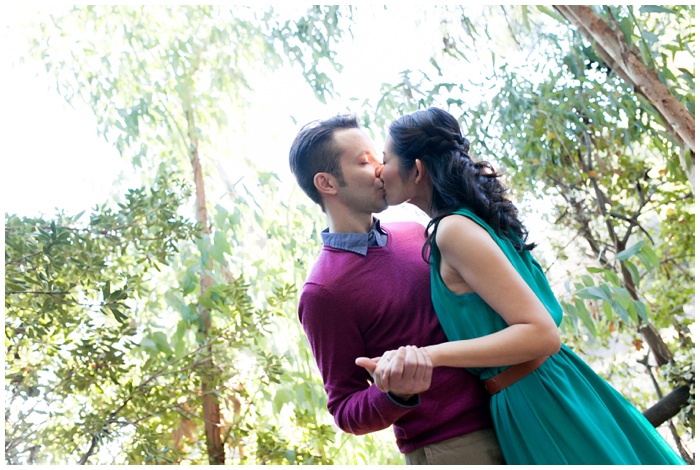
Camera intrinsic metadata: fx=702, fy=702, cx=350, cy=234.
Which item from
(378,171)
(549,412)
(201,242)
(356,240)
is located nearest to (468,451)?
(549,412)

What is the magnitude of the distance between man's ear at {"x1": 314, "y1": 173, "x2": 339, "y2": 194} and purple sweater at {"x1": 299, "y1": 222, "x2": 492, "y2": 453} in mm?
169

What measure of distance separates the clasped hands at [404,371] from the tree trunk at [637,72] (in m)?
1.32

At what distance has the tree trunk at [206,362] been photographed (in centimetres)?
236

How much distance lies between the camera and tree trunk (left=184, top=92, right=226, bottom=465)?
2.36 m

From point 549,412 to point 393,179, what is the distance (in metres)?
0.51

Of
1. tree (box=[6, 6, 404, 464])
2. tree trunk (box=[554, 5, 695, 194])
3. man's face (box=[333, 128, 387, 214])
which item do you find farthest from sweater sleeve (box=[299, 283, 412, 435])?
tree trunk (box=[554, 5, 695, 194])

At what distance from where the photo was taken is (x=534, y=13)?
9.16 feet

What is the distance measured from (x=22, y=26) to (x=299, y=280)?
1.39 metres

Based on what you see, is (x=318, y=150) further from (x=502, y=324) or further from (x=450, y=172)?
(x=502, y=324)

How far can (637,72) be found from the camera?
6.52 ft

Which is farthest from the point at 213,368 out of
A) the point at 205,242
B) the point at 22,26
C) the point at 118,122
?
the point at 22,26

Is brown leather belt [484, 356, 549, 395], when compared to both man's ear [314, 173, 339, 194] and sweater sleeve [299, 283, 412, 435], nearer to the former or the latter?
sweater sleeve [299, 283, 412, 435]

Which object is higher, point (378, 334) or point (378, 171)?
point (378, 171)

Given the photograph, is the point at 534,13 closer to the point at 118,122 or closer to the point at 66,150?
the point at 118,122
